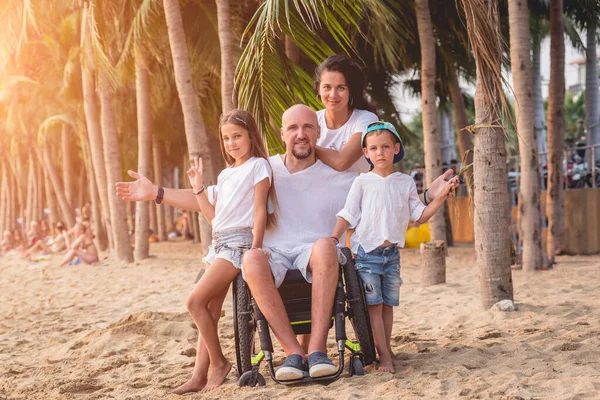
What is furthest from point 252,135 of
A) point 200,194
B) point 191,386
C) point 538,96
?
point 538,96

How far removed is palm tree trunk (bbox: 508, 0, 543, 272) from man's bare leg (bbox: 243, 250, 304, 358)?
4.46 m

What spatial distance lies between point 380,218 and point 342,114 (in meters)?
0.85

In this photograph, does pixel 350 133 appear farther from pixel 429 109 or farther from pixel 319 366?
pixel 429 109

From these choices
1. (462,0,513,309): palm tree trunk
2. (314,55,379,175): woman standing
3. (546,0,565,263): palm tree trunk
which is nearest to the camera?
(314,55,379,175): woman standing

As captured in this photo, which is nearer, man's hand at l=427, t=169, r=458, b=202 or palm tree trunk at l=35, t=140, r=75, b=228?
man's hand at l=427, t=169, r=458, b=202

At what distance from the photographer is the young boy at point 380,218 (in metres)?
4.50

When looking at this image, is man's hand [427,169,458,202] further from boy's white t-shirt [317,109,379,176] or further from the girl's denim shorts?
the girl's denim shorts

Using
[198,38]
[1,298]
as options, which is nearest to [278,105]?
[1,298]

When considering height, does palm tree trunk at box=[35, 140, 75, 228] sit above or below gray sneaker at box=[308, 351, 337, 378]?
above

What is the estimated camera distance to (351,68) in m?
4.88

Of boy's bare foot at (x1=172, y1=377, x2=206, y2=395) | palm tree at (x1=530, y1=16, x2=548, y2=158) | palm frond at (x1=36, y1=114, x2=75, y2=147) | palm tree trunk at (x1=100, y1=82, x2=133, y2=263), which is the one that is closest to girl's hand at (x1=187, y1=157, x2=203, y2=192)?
boy's bare foot at (x1=172, y1=377, x2=206, y2=395)

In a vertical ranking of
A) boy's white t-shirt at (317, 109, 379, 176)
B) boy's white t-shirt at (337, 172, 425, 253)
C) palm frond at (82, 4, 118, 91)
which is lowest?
boy's white t-shirt at (337, 172, 425, 253)

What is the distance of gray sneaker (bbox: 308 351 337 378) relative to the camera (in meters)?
4.05

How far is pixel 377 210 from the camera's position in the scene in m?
4.54
